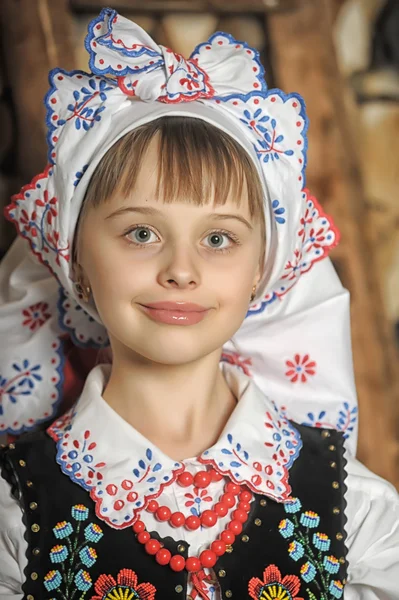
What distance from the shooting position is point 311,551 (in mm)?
1178

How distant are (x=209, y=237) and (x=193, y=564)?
0.46m

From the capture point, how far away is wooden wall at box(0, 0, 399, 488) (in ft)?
5.19

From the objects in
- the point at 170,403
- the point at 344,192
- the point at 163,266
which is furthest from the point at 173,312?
the point at 344,192

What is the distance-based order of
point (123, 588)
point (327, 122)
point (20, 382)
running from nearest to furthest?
point (123, 588) < point (20, 382) < point (327, 122)

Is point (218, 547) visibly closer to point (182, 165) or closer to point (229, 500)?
point (229, 500)

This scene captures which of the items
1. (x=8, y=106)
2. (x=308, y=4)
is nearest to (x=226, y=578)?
(x=8, y=106)

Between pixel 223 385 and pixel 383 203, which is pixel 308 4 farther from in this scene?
pixel 223 385

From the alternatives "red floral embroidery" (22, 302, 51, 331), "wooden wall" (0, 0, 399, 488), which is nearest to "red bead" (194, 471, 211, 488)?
"red floral embroidery" (22, 302, 51, 331)

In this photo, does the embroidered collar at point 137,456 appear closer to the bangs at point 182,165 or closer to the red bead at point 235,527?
the red bead at point 235,527

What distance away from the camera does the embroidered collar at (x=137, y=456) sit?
115 cm

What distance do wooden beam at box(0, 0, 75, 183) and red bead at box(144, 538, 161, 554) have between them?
77 cm

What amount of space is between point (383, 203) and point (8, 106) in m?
0.91

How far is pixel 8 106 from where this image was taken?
1605 millimetres

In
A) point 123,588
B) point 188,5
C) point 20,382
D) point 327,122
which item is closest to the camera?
point 123,588
